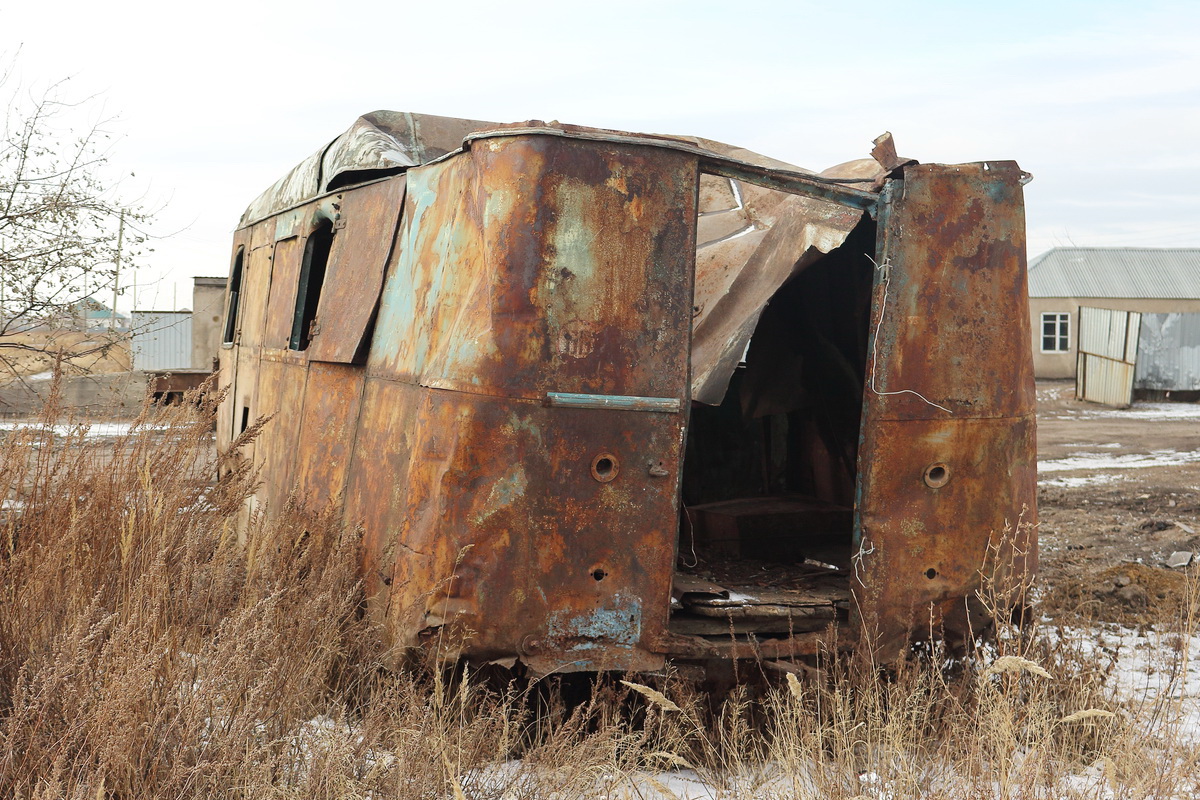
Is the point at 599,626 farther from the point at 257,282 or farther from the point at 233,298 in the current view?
the point at 233,298

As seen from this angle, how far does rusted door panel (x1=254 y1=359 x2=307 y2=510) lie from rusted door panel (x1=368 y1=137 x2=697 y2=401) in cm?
203

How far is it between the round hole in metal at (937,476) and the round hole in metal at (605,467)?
1.36 m

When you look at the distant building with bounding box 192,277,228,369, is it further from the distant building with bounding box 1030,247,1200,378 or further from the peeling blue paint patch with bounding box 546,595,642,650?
the distant building with bounding box 1030,247,1200,378

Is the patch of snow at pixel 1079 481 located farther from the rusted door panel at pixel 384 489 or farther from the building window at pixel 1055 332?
the building window at pixel 1055 332

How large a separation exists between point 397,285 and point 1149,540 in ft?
23.1

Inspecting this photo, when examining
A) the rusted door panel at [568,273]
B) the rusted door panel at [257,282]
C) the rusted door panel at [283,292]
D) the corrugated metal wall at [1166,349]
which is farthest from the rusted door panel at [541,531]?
the corrugated metal wall at [1166,349]

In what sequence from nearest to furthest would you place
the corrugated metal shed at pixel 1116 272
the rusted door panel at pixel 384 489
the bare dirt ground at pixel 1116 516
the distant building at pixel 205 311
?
the rusted door panel at pixel 384 489, the bare dirt ground at pixel 1116 516, the distant building at pixel 205 311, the corrugated metal shed at pixel 1116 272

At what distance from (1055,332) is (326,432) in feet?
99.2

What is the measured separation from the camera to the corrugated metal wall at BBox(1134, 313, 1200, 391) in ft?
77.9

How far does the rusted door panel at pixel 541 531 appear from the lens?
3.75 m

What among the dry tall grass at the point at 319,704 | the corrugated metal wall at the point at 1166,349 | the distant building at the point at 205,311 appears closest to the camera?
the dry tall grass at the point at 319,704

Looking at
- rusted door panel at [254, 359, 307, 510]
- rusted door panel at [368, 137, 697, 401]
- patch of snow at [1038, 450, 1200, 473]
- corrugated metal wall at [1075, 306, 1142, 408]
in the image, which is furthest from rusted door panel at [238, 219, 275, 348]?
corrugated metal wall at [1075, 306, 1142, 408]

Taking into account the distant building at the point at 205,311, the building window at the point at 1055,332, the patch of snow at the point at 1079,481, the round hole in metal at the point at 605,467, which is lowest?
the patch of snow at the point at 1079,481

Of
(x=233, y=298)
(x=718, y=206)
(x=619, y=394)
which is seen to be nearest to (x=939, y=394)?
(x=619, y=394)
